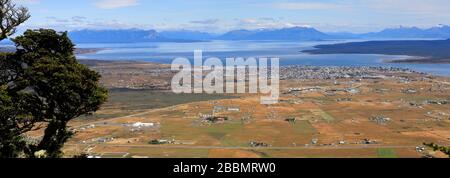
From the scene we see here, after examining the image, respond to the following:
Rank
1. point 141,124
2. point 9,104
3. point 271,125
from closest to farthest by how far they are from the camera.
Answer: point 9,104
point 271,125
point 141,124

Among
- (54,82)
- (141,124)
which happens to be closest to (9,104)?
(54,82)

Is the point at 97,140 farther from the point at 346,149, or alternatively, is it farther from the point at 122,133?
the point at 346,149

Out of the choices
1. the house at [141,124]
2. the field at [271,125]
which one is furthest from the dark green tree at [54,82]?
the house at [141,124]

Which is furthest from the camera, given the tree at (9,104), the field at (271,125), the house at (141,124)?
the house at (141,124)

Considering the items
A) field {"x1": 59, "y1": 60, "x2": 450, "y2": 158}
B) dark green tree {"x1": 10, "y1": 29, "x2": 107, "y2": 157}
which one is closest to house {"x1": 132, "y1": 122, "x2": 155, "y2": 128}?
field {"x1": 59, "y1": 60, "x2": 450, "y2": 158}

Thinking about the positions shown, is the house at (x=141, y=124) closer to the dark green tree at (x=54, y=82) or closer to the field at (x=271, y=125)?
the field at (x=271, y=125)

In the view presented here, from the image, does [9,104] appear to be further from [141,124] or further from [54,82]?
[141,124]

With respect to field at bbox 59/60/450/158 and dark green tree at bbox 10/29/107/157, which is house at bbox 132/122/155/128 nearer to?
field at bbox 59/60/450/158

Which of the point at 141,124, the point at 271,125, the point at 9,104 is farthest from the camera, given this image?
the point at 141,124

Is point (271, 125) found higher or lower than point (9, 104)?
lower

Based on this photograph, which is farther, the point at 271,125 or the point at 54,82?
the point at 271,125
